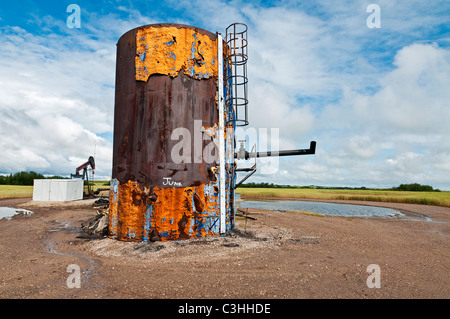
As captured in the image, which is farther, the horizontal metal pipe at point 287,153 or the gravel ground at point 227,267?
the horizontal metal pipe at point 287,153

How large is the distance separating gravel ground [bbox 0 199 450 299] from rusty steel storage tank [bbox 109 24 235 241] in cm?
68

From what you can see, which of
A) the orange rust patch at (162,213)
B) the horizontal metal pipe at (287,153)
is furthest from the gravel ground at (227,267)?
the horizontal metal pipe at (287,153)

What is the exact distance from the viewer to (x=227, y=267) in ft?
20.8

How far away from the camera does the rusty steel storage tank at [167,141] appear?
28.5 ft

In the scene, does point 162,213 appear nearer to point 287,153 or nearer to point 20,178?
point 287,153

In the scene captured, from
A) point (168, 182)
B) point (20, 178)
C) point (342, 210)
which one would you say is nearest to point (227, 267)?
point (168, 182)

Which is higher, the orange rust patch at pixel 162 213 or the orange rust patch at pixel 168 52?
the orange rust patch at pixel 168 52

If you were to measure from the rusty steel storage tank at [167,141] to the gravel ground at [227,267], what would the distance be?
68cm

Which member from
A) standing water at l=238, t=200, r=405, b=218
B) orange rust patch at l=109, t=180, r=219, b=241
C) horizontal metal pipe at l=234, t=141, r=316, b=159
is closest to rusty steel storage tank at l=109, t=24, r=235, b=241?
orange rust patch at l=109, t=180, r=219, b=241

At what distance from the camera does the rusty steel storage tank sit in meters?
8.68

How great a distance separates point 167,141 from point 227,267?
14.0 ft

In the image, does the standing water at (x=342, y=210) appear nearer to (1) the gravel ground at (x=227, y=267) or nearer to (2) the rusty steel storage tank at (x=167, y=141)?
(1) the gravel ground at (x=227, y=267)

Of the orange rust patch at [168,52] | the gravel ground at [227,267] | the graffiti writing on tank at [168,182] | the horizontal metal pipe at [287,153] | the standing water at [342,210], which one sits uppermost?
the orange rust patch at [168,52]

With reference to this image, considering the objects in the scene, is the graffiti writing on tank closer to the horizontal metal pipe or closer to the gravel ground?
the gravel ground
